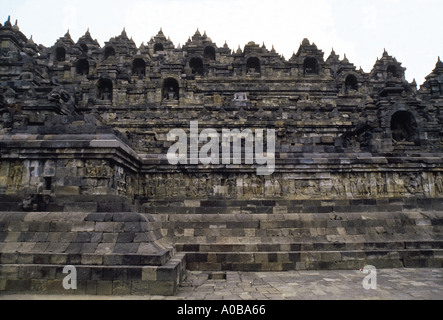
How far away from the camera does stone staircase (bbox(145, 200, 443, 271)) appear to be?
8.55 meters

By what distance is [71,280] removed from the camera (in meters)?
5.87

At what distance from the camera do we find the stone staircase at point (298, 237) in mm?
8547

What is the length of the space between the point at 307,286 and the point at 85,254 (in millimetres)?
4933

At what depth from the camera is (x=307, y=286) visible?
264 inches

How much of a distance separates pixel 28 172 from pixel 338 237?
9.15m

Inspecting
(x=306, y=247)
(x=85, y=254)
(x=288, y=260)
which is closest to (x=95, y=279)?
(x=85, y=254)

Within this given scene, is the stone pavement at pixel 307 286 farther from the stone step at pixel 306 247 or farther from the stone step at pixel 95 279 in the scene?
the stone step at pixel 306 247

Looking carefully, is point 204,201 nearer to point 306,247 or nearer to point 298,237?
point 298,237

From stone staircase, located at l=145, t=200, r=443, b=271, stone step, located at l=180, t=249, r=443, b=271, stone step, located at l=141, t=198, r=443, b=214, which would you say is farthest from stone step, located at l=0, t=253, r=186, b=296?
stone step, located at l=141, t=198, r=443, b=214

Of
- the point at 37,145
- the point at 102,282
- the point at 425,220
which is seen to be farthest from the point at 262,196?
the point at 37,145

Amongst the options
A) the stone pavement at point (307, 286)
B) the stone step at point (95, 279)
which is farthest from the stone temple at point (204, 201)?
the stone pavement at point (307, 286)

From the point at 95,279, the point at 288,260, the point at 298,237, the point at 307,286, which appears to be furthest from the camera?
the point at 298,237

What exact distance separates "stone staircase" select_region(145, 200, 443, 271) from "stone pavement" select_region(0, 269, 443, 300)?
0.42m

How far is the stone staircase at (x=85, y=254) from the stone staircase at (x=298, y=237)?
2.12 metres
